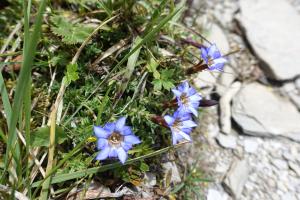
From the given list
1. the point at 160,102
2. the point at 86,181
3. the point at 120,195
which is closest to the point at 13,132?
the point at 86,181

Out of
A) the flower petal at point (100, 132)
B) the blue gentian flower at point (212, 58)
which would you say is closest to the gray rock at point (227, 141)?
the blue gentian flower at point (212, 58)

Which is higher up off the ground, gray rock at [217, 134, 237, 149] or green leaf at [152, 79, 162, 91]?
green leaf at [152, 79, 162, 91]

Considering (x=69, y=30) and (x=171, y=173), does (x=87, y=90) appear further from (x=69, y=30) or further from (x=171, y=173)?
(x=171, y=173)

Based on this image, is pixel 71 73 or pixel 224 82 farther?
pixel 224 82

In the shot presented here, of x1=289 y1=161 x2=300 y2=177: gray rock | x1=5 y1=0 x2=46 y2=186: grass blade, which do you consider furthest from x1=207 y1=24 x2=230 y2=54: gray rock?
x1=5 y1=0 x2=46 y2=186: grass blade

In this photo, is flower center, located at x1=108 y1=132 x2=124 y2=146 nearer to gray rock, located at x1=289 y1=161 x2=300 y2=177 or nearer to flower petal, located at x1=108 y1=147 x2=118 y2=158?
flower petal, located at x1=108 y1=147 x2=118 y2=158

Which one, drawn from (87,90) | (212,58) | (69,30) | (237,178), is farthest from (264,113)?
(69,30)
